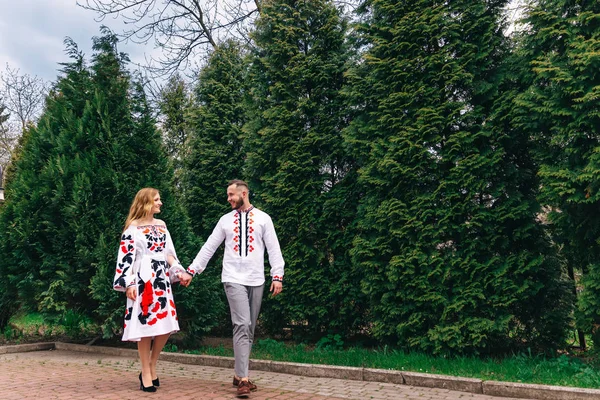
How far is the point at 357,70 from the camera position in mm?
7270

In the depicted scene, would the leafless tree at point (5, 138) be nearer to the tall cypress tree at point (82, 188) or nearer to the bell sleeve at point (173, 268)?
the tall cypress tree at point (82, 188)

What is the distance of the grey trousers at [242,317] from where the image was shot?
4.97 m

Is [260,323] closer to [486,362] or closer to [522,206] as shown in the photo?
[486,362]

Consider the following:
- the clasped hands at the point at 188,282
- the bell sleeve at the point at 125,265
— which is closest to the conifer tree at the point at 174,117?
the bell sleeve at the point at 125,265

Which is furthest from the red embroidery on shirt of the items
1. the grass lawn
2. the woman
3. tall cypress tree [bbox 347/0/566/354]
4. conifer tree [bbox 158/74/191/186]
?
conifer tree [bbox 158/74/191/186]

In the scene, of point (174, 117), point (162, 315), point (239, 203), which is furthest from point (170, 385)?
point (174, 117)

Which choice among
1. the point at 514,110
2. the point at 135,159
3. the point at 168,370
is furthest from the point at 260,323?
the point at 514,110

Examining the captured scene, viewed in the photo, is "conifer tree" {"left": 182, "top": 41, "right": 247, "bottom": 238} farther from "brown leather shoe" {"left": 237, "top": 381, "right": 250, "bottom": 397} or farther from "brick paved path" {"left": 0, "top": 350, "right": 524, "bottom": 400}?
"brown leather shoe" {"left": 237, "top": 381, "right": 250, "bottom": 397}

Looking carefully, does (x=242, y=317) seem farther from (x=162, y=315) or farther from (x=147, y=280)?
(x=147, y=280)

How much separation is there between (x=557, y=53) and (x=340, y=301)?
4.43 m

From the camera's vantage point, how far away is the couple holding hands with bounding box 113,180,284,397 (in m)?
5.00

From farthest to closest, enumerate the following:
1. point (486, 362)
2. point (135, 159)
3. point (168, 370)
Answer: point (135, 159) → point (168, 370) → point (486, 362)

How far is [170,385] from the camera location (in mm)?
5336

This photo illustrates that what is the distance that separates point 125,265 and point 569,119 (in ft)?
16.5
